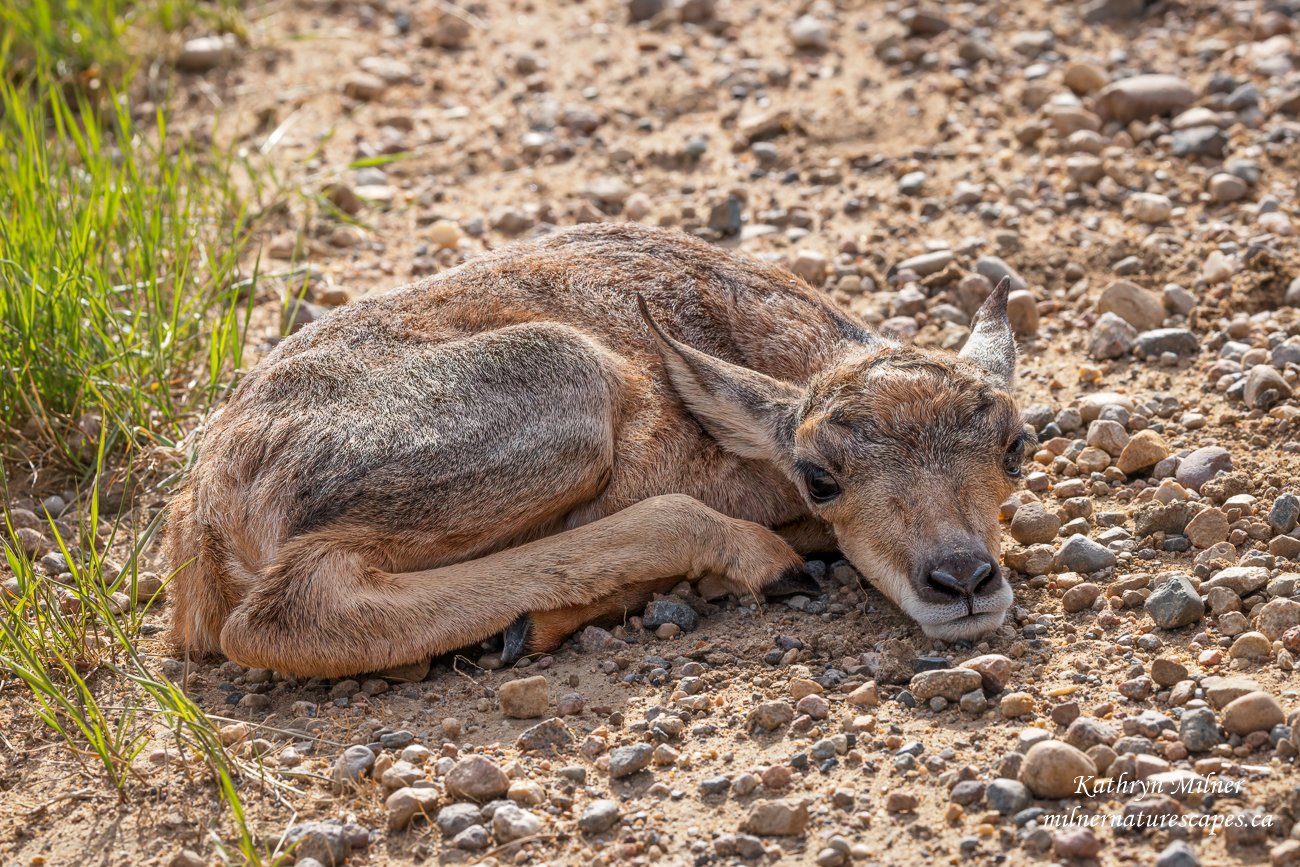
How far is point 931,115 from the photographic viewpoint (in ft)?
39.6

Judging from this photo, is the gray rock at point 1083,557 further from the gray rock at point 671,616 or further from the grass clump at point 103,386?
the grass clump at point 103,386

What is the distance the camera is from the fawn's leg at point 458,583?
658 cm

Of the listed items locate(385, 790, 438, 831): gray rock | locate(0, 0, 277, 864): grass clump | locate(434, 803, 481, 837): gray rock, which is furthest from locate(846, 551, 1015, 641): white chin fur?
locate(0, 0, 277, 864): grass clump

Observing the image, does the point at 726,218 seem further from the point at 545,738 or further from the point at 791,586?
the point at 545,738

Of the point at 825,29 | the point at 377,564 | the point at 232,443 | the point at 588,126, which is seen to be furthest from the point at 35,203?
the point at 825,29

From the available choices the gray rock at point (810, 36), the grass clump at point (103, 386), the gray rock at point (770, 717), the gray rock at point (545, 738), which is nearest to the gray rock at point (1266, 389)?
the gray rock at point (770, 717)

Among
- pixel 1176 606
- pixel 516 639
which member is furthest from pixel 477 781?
pixel 1176 606

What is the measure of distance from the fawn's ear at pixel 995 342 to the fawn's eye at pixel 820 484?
3.39 ft

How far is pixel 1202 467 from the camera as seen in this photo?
24.4 feet

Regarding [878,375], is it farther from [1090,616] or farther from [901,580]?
[1090,616]

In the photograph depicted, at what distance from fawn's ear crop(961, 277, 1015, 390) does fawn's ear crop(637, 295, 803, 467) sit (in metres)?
0.97

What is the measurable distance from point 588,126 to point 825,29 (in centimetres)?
262

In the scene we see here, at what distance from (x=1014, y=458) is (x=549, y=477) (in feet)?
7.39

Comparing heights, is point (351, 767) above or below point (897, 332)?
above
